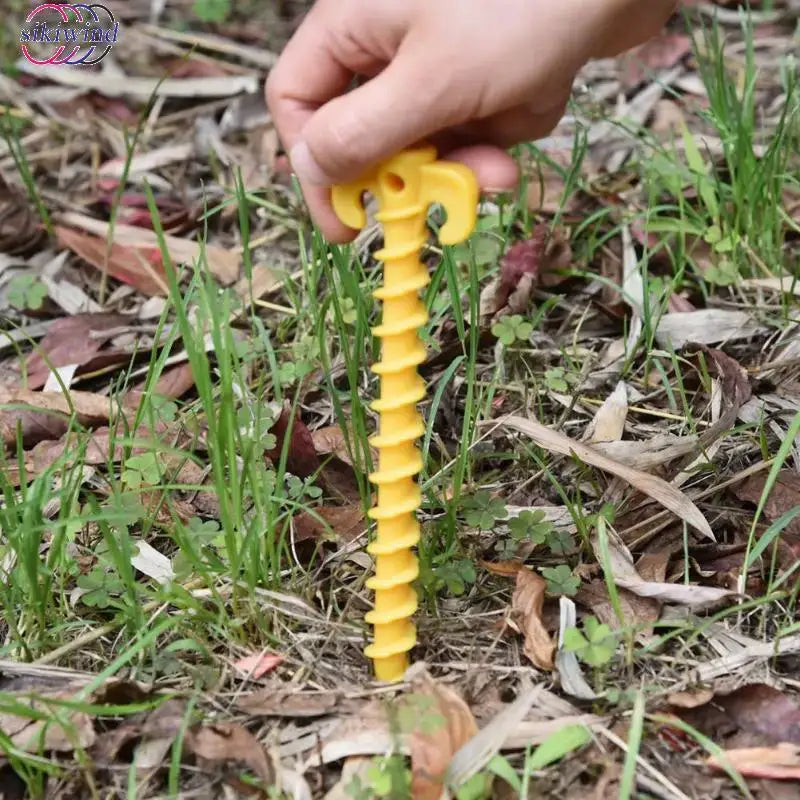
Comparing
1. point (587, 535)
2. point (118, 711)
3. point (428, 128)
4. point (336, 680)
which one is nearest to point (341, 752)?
point (336, 680)

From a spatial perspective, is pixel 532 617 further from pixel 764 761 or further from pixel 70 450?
pixel 70 450

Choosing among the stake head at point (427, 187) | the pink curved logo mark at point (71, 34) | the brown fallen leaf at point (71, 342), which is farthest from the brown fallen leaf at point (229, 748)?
the pink curved logo mark at point (71, 34)

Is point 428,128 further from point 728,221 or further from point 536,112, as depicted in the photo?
point 728,221

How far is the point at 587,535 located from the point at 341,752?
1.71 feet

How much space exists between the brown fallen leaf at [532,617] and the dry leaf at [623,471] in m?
0.22

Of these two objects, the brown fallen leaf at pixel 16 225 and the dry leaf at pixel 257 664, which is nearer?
the dry leaf at pixel 257 664

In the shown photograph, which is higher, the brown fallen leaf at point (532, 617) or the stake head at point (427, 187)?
the stake head at point (427, 187)

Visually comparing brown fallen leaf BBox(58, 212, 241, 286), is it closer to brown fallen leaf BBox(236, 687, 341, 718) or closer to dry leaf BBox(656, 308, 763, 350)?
dry leaf BBox(656, 308, 763, 350)

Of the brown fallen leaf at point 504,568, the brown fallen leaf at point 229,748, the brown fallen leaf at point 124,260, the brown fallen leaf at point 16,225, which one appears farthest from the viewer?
the brown fallen leaf at point 16,225

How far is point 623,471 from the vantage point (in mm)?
1657

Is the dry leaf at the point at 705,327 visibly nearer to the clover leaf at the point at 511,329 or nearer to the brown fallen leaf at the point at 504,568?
the clover leaf at the point at 511,329

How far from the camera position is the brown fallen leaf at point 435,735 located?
49.6 inches

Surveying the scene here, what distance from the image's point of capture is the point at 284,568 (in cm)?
165

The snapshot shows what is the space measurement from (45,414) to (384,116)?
110 cm
